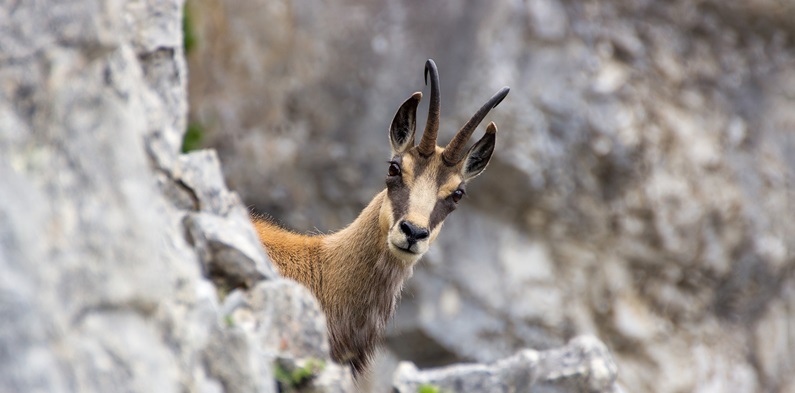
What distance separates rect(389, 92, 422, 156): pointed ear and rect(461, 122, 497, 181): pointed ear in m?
0.54

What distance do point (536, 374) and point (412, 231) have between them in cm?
180

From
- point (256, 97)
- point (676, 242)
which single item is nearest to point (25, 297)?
point (256, 97)

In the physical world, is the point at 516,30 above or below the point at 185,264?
above

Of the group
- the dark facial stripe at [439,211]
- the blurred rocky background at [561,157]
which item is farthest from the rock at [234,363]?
the blurred rocky background at [561,157]

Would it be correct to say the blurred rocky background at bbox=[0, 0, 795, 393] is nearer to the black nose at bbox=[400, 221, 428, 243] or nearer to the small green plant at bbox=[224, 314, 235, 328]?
the black nose at bbox=[400, 221, 428, 243]

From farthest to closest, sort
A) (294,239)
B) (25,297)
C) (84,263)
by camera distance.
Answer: (294,239)
(84,263)
(25,297)

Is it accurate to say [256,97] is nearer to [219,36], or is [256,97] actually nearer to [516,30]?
[219,36]

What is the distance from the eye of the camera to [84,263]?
11.8ft

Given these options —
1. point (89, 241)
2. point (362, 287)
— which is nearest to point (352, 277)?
point (362, 287)

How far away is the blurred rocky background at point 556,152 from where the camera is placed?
1414cm

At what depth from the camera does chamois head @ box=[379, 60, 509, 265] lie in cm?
750

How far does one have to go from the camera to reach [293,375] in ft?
15.5

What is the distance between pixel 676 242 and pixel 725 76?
2.78 metres

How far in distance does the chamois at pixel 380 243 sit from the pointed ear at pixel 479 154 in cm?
20
